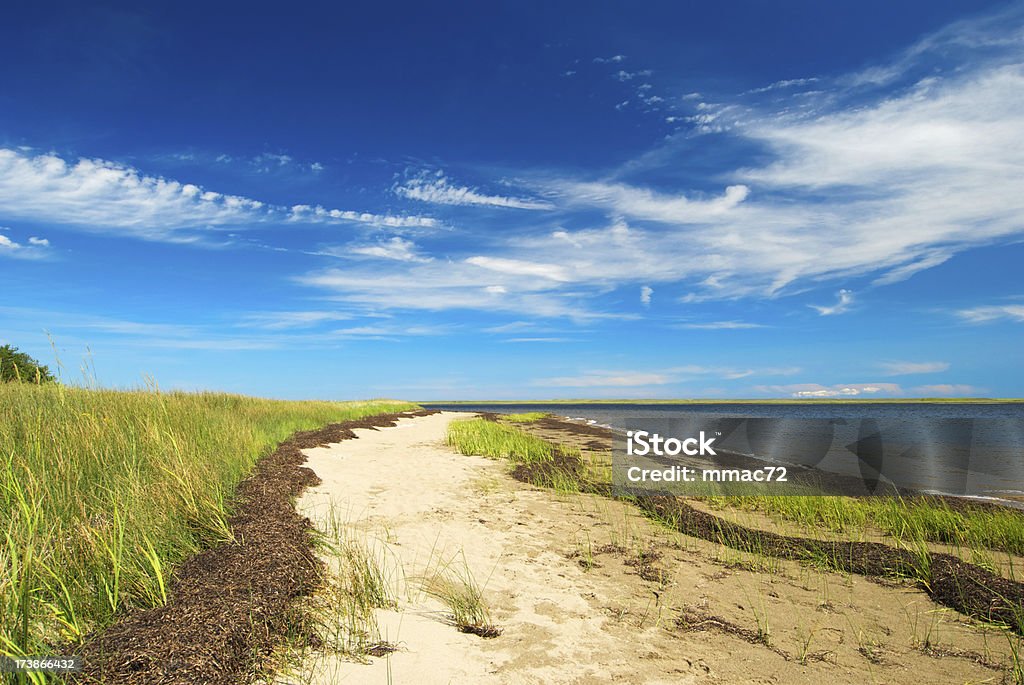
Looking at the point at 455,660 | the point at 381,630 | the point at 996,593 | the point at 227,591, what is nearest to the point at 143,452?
the point at 227,591

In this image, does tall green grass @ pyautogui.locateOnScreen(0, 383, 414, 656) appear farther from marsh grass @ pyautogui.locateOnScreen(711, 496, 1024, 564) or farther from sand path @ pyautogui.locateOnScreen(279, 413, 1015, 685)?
marsh grass @ pyautogui.locateOnScreen(711, 496, 1024, 564)

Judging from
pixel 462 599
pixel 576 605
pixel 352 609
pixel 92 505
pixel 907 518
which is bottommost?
pixel 907 518

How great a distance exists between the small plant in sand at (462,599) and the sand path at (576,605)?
4.4 inches

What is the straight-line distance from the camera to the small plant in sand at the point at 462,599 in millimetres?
4543

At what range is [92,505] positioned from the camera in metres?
5.00

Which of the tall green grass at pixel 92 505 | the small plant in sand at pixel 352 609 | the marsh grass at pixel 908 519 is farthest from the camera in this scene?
the marsh grass at pixel 908 519

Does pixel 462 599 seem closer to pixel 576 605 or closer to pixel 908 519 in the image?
pixel 576 605

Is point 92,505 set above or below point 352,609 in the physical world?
above

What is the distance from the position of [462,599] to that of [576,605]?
3.87 ft

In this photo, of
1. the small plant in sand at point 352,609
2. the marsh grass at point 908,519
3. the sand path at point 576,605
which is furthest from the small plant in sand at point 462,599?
the marsh grass at point 908,519

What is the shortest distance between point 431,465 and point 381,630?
390 inches

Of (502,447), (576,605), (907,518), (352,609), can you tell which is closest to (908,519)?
(907,518)

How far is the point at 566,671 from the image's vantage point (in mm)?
3941

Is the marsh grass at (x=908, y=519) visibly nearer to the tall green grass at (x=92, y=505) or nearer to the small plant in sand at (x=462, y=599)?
the small plant in sand at (x=462, y=599)
